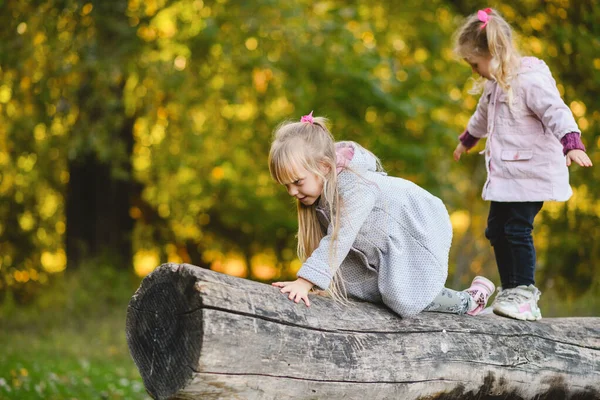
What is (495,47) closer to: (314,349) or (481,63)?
(481,63)

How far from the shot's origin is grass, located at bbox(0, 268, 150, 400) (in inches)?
232

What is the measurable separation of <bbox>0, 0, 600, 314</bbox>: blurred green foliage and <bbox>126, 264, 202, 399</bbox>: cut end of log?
557cm

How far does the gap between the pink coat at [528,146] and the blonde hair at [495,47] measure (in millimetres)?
71

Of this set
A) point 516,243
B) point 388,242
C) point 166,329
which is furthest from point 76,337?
point 166,329

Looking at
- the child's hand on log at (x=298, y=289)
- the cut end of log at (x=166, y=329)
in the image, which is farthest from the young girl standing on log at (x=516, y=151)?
the cut end of log at (x=166, y=329)

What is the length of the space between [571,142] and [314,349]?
186 centimetres

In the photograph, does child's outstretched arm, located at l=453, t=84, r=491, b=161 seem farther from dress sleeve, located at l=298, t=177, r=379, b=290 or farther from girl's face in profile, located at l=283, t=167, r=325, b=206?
girl's face in profile, located at l=283, t=167, r=325, b=206

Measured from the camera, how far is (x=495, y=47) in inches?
170

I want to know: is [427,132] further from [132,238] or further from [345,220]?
[345,220]

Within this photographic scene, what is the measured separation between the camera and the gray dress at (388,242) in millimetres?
3555

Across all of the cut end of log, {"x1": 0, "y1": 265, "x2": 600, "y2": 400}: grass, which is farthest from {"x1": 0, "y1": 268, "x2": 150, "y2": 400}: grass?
the cut end of log

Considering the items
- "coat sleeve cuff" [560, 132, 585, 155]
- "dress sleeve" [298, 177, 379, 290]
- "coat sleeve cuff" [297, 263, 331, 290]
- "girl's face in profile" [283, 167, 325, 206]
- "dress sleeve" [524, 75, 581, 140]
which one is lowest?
"coat sleeve cuff" [297, 263, 331, 290]

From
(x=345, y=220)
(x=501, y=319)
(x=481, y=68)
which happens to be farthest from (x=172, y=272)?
(x=481, y=68)

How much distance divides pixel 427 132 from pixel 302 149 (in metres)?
6.73
